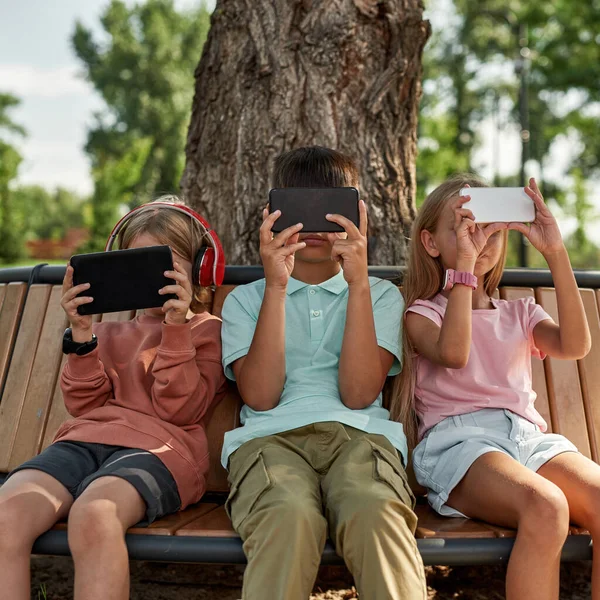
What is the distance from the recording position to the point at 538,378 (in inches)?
123

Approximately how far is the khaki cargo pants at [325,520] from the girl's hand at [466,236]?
2.47ft

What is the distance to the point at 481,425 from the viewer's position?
8.95 ft

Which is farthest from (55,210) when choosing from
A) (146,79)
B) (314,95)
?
(314,95)

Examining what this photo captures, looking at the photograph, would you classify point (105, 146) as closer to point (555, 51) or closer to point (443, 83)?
point (443, 83)

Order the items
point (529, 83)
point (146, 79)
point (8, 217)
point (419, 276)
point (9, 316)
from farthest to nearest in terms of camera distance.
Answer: point (146, 79), point (8, 217), point (529, 83), point (9, 316), point (419, 276)

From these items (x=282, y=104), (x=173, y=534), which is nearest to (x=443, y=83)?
(x=282, y=104)

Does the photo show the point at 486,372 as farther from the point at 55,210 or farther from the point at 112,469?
the point at 55,210

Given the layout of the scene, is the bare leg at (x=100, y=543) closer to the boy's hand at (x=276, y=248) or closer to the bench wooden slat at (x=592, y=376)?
the boy's hand at (x=276, y=248)

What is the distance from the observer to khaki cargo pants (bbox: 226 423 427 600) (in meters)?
2.01

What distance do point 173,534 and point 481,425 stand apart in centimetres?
115

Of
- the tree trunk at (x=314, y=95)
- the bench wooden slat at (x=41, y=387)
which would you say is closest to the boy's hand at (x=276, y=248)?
the bench wooden slat at (x=41, y=387)

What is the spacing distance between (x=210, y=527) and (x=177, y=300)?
764 millimetres

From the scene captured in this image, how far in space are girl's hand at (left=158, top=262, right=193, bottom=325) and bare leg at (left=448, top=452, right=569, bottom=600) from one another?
1153 millimetres

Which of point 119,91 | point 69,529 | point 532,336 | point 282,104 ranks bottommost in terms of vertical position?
point 69,529
